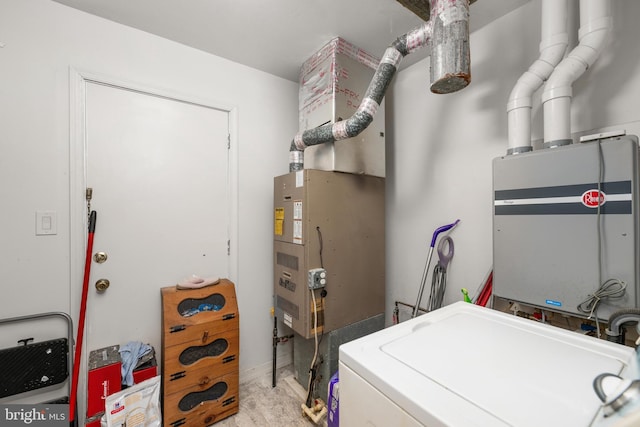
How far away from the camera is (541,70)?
1319mm

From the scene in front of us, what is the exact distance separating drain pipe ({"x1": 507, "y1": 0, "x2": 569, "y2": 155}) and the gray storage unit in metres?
0.14

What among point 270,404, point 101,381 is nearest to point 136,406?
point 101,381

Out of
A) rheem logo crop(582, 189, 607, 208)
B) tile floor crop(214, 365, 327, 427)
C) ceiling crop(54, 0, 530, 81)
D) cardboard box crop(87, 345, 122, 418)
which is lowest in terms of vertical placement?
tile floor crop(214, 365, 327, 427)

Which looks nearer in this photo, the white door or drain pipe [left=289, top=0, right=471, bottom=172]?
drain pipe [left=289, top=0, right=471, bottom=172]

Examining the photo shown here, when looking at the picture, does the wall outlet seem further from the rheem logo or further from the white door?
the rheem logo

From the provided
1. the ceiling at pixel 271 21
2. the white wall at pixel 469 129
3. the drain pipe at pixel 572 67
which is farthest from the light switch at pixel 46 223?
the drain pipe at pixel 572 67

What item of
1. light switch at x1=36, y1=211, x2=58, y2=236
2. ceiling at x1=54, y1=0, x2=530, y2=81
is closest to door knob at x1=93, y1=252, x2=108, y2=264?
light switch at x1=36, y1=211, x2=58, y2=236

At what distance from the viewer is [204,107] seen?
209cm

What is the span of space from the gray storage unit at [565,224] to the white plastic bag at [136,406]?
2.12 m

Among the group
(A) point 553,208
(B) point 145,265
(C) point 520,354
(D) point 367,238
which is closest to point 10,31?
(B) point 145,265

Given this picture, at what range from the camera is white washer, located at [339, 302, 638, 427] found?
59 cm

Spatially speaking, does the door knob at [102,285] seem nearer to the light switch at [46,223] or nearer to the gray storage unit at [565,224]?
the light switch at [46,223]

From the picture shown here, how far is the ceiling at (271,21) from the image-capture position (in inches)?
63.2

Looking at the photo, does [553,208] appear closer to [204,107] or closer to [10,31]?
[204,107]
